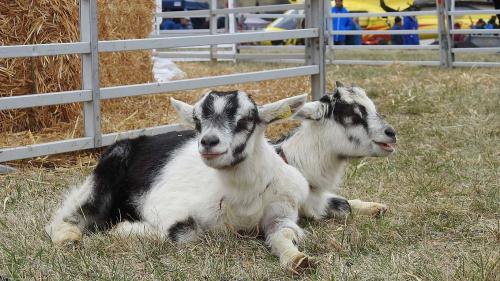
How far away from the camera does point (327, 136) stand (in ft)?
17.1

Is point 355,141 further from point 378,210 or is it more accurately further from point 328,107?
point 378,210

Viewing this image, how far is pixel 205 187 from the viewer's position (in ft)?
15.0

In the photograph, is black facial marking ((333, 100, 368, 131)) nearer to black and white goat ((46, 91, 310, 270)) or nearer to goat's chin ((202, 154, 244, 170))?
black and white goat ((46, 91, 310, 270))

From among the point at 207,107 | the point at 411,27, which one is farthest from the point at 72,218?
the point at 411,27

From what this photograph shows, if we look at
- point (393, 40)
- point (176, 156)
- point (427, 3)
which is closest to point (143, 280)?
point (176, 156)

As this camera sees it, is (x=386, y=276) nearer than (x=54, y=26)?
Yes

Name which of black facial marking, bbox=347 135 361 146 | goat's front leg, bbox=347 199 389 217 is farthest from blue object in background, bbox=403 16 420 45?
goat's front leg, bbox=347 199 389 217

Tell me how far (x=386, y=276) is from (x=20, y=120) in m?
4.94

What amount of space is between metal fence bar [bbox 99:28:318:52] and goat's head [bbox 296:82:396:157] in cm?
205

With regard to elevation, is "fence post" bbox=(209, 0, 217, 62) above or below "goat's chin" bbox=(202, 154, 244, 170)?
above

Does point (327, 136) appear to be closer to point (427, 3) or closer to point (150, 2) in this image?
point (150, 2)

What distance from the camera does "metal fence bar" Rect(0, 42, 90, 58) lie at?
597 cm

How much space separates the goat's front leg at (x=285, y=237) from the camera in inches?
149

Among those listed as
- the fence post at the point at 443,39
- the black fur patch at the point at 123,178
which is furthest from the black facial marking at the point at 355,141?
the fence post at the point at 443,39
